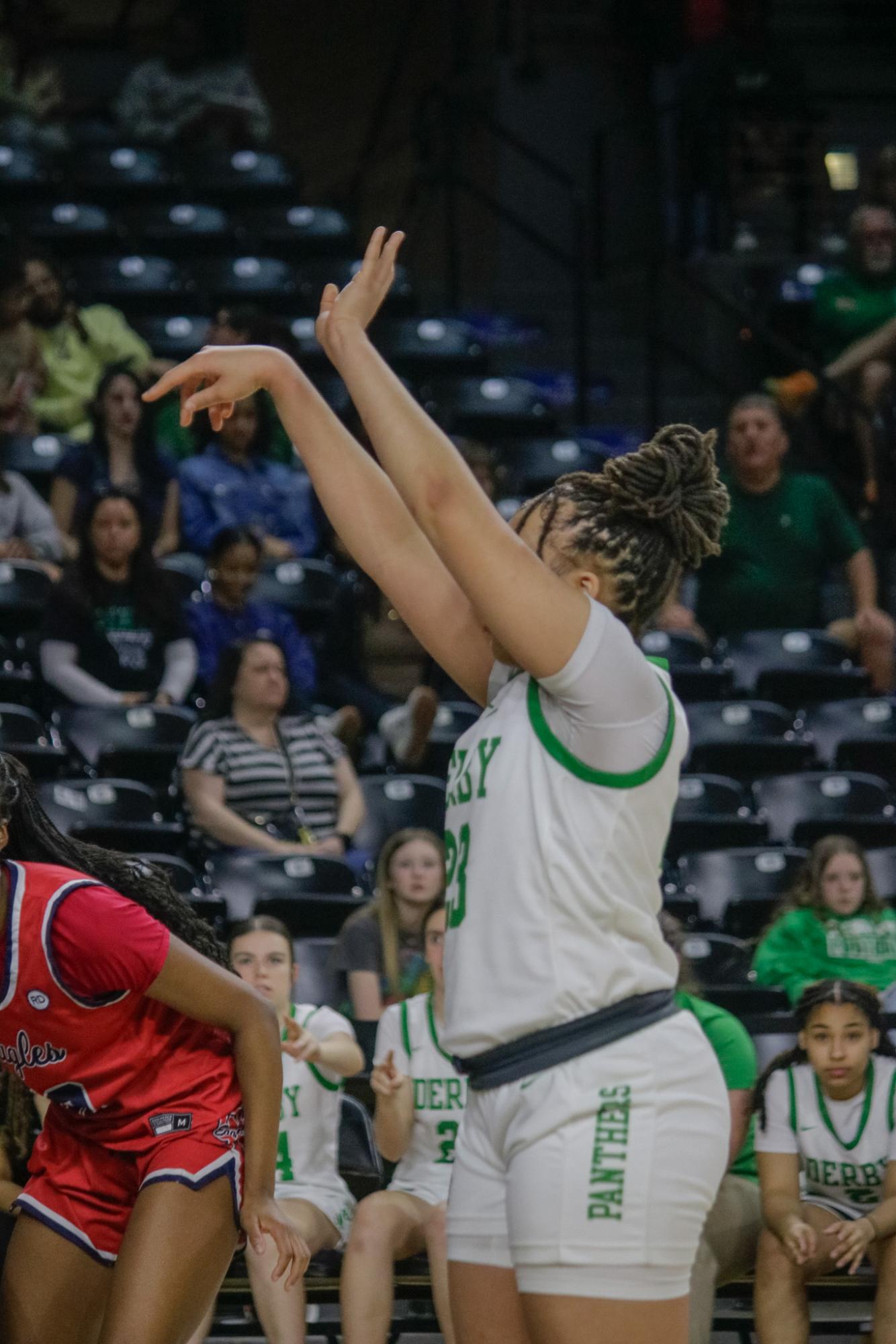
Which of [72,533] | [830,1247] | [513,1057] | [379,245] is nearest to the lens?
[513,1057]

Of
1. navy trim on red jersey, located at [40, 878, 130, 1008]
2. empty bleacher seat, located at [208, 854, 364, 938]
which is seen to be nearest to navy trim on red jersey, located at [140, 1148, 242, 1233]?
navy trim on red jersey, located at [40, 878, 130, 1008]

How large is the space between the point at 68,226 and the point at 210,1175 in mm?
8650

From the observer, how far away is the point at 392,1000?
19.9 ft

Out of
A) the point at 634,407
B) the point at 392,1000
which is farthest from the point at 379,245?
the point at 634,407

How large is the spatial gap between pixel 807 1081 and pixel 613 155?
7969 mm

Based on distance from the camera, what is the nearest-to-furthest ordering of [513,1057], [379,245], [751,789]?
[513,1057] < [379,245] < [751,789]

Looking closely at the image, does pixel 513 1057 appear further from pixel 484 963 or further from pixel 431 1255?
pixel 431 1255

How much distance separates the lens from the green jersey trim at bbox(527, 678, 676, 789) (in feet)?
7.84

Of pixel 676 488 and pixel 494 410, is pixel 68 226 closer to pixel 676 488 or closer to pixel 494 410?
pixel 494 410

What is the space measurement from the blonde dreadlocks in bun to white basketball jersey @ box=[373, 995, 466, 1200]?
2.95m

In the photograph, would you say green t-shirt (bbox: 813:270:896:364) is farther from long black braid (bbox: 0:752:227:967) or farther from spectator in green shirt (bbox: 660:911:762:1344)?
long black braid (bbox: 0:752:227:967)

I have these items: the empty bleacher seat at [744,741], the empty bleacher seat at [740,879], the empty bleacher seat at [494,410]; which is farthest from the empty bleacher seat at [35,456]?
the empty bleacher seat at [740,879]

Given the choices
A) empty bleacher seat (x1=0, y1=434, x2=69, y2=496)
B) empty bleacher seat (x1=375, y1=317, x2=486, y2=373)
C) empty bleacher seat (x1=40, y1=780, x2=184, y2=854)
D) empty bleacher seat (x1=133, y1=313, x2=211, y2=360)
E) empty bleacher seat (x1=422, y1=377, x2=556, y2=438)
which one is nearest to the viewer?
empty bleacher seat (x1=40, y1=780, x2=184, y2=854)

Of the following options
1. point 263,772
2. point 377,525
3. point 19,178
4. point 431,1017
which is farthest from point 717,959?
point 19,178
